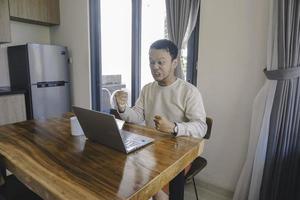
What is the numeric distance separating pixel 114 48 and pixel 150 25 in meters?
0.75

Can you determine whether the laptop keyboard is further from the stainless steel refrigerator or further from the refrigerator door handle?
the refrigerator door handle

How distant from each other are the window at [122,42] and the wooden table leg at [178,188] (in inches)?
72.4

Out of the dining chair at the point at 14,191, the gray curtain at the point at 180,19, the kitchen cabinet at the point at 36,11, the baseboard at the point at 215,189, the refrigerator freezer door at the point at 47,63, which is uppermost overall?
the kitchen cabinet at the point at 36,11

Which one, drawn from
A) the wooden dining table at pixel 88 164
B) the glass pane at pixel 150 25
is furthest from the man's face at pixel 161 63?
the glass pane at pixel 150 25

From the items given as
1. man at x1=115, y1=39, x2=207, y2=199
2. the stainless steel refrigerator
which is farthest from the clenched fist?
the stainless steel refrigerator

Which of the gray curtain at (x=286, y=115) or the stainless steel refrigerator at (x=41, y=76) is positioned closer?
the gray curtain at (x=286, y=115)

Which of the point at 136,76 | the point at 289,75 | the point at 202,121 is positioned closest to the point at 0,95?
the point at 136,76

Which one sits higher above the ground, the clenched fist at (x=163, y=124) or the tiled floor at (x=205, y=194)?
the clenched fist at (x=163, y=124)

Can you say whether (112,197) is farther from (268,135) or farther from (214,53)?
(214,53)

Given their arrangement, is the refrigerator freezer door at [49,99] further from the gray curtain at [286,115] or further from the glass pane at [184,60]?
the gray curtain at [286,115]

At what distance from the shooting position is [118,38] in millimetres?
3236

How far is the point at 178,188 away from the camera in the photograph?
113 cm

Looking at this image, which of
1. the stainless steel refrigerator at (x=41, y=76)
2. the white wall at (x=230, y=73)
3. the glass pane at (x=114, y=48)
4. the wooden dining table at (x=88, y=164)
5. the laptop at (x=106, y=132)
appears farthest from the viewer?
the glass pane at (x=114, y=48)

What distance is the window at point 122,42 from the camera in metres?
2.78
